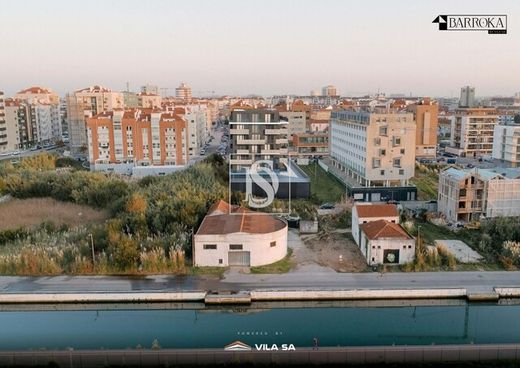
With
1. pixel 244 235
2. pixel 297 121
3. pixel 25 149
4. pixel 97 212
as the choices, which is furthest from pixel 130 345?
pixel 25 149

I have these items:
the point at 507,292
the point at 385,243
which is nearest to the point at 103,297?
the point at 385,243

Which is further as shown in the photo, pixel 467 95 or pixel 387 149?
pixel 467 95

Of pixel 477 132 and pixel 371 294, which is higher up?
pixel 477 132

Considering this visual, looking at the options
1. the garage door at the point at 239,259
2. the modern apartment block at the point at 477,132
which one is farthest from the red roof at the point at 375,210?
the modern apartment block at the point at 477,132

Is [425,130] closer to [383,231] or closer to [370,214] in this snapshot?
[370,214]

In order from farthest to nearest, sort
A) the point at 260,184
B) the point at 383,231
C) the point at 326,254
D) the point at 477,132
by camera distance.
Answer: the point at 477,132 → the point at 260,184 → the point at 326,254 → the point at 383,231

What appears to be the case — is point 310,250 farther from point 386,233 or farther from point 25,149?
point 25,149

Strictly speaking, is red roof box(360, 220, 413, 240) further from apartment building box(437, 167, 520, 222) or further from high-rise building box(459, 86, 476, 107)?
high-rise building box(459, 86, 476, 107)

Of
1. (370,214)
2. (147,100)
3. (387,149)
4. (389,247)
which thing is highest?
(147,100)
